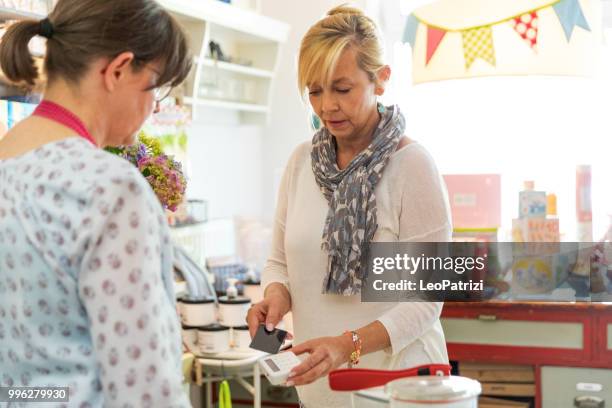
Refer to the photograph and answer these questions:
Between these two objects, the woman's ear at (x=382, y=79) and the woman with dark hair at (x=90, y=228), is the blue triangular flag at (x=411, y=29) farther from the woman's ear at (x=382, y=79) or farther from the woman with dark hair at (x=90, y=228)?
the woman with dark hair at (x=90, y=228)

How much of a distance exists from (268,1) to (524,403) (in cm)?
252

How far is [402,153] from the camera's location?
171 centimetres

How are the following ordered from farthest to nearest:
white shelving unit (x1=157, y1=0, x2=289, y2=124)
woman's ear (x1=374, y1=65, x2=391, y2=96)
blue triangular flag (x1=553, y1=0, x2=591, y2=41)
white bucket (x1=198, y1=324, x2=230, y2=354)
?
white shelving unit (x1=157, y1=0, x2=289, y2=124)
white bucket (x1=198, y1=324, x2=230, y2=354)
blue triangular flag (x1=553, y1=0, x2=591, y2=41)
woman's ear (x1=374, y1=65, x2=391, y2=96)

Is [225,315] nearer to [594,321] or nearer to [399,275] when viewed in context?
[594,321]

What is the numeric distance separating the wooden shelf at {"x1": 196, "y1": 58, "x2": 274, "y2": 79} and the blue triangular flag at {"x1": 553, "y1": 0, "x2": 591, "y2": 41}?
6.09 feet

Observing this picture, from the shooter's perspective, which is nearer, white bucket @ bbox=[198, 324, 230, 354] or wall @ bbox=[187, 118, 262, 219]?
white bucket @ bbox=[198, 324, 230, 354]

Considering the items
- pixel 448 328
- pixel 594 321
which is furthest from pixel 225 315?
pixel 594 321

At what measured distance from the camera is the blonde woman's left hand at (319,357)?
142 centimetres

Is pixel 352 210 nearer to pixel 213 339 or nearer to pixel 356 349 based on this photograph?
pixel 356 349

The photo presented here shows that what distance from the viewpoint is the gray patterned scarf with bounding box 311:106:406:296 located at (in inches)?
66.9

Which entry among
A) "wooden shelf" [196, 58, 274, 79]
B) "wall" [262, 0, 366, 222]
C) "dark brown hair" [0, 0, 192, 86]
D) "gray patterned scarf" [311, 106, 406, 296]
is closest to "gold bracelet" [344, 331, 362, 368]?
"gray patterned scarf" [311, 106, 406, 296]

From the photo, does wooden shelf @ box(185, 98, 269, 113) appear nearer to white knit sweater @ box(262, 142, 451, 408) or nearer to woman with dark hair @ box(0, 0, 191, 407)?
white knit sweater @ box(262, 142, 451, 408)

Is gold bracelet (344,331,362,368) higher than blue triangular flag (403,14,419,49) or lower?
lower

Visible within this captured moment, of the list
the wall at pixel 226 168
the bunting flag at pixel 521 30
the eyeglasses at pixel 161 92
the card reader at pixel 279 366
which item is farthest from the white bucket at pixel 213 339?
the eyeglasses at pixel 161 92
